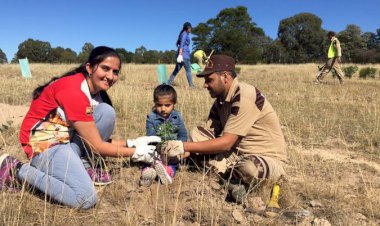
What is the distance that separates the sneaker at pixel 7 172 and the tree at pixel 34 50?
61.6 meters

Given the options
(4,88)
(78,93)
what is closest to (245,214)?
(78,93)

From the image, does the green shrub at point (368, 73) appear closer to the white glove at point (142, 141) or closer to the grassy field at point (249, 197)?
the grassy field at point (249, 197)

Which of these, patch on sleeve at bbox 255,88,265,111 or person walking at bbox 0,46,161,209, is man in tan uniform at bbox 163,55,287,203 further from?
person walking at bbox 0,46,161,209

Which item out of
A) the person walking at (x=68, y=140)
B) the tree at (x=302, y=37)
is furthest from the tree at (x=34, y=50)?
the person walking at (x=68, y=140)

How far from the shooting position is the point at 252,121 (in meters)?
2.88

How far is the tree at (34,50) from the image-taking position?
60094 millimetres

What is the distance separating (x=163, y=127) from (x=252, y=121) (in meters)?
0.68

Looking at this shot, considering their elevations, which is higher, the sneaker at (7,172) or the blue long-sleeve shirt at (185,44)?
the blue long-sleeve shirt at (185,44)

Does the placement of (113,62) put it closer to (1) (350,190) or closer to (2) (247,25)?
→ (1) (350,190)

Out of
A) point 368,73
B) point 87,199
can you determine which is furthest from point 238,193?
point 368,73

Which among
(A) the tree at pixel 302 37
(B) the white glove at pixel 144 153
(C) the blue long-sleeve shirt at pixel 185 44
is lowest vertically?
(B) the white glove at pixel 144 153

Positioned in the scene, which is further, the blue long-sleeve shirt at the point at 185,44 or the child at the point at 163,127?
the blue long-sleeve shirt at the point at 185,44

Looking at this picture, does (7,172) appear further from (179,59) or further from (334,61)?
(334,61)

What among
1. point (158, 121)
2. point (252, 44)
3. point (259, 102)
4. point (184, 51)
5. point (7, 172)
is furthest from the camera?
point (252, 44)
